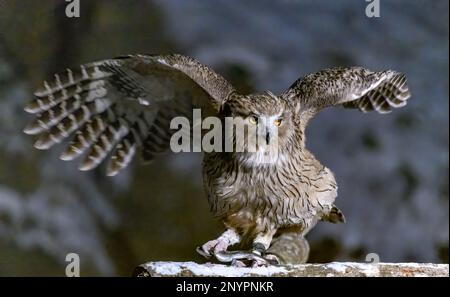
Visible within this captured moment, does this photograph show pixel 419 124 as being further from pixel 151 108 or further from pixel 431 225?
pixel 151 108

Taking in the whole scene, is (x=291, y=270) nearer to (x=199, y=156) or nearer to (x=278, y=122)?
(x=278, y=122)

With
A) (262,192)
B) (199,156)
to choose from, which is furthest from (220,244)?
(199,156)

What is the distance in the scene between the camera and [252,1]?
216 inches

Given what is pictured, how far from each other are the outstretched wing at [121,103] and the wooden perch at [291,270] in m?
0.83

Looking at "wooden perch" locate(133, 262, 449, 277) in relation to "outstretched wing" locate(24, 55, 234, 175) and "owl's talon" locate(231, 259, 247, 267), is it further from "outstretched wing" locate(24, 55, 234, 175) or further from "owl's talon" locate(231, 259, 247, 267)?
"outstretched wing" locate(24, 55, 234, 175)

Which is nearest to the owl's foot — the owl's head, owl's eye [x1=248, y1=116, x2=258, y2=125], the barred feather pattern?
the owl's head

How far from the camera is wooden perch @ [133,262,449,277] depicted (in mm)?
2990

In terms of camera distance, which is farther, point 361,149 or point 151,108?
point 361,149

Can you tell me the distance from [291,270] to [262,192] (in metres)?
0.51

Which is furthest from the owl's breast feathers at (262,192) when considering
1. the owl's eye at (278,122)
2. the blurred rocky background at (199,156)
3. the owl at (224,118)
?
the blurred rocky background at (199,156)

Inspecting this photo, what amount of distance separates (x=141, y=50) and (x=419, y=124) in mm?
1788

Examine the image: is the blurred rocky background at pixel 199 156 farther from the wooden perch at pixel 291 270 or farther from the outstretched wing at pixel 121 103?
the wooden perch at pixel 291 270

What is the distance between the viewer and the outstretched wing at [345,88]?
3732 millimetres

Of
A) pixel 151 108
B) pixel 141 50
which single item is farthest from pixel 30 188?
pixel 151 108
